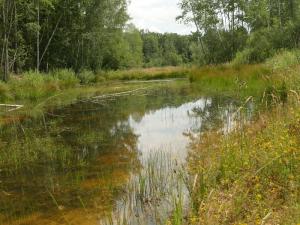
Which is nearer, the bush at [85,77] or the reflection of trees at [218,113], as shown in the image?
the reflection of trees at [218,113]

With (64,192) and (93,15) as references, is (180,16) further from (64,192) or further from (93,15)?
(64,192)

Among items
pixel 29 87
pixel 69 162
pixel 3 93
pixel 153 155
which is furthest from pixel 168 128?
pixel 29 87

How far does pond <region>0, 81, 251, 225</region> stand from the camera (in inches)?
198

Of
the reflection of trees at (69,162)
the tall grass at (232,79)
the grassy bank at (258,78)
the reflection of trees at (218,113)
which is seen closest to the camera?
the reflection of trees at (69,162)

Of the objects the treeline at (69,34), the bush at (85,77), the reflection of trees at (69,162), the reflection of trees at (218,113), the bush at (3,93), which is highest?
the treeline at (69,34)

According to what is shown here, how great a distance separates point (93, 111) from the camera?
48.6ft

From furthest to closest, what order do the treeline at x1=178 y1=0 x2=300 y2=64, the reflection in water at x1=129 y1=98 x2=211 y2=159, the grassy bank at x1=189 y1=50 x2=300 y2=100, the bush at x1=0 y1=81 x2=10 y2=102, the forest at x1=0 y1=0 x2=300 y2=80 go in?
the treeline at x1=178 y1=0 x2=300 y2=64 < the forest at x1=0 y1=0 x2=300 y2=80 < the bush at x1=0 y1=81 x2=10 y2=102 < the grassy bank at x1=189 y1=50 x2=300 y2=100 < the reflection in water at x1=129 y1=98 x2=211 y2=159

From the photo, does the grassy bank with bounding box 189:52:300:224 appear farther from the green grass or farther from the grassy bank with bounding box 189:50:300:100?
the green grass

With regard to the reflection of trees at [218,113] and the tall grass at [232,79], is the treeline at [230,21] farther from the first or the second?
the reflection of trees at [218,113]

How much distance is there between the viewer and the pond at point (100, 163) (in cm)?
503

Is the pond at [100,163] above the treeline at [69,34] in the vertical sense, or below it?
below

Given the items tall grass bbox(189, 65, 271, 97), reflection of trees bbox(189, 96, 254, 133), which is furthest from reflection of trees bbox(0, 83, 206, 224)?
tall grass bbox(189, 65, 271, 97)

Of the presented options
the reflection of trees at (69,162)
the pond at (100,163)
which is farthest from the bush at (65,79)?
the reflection of trees at (69,162)

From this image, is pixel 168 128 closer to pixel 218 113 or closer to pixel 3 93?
pixel 218 113
